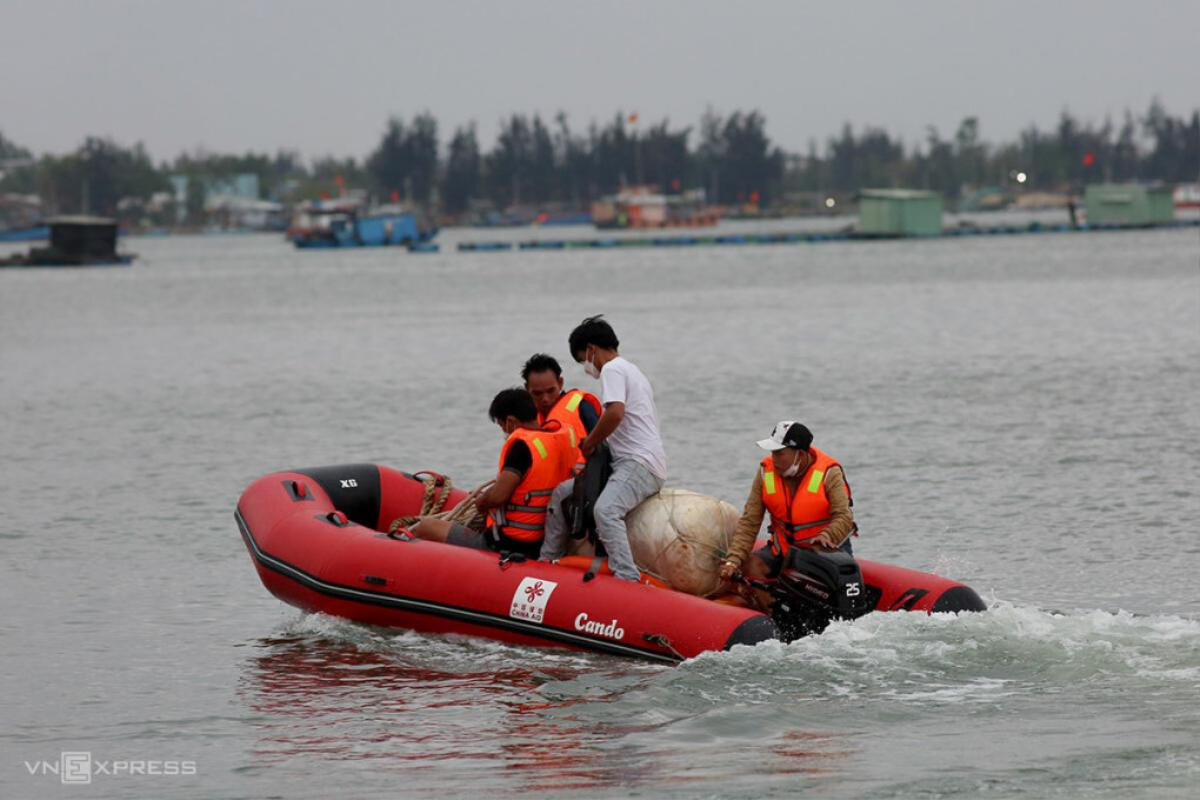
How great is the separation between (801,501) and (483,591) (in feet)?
6.89

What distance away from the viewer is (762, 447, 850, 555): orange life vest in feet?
36.5

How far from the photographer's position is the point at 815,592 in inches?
434

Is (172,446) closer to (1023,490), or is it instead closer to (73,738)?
(1023,490)

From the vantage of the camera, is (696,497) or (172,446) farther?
(172,446)

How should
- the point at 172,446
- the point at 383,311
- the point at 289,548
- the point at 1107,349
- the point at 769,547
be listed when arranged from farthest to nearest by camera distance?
the point at 383,311, the point at 1107,349, the point at 172,446, the point at 289,548, the point at 769,547

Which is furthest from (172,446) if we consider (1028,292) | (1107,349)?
(1028,292)

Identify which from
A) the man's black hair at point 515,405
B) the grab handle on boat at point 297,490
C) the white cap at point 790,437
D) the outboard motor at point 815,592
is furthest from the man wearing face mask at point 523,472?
the grab handle on boat at point 297,490

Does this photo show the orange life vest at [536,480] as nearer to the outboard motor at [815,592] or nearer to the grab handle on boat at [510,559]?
the grab handle on boat at [510,559]

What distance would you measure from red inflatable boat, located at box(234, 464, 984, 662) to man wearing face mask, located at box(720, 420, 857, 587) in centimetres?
32

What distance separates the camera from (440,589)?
12000mm

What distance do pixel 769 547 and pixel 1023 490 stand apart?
8.13 meters

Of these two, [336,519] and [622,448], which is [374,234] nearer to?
[336,519]

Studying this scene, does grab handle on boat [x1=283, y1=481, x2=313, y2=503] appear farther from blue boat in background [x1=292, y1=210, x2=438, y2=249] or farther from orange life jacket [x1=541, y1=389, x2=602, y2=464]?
blue boat in background [x1=292, y1=210, x2=438, y2=249]

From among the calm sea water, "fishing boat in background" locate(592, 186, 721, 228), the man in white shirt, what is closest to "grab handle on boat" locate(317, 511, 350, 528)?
the calm sea water
